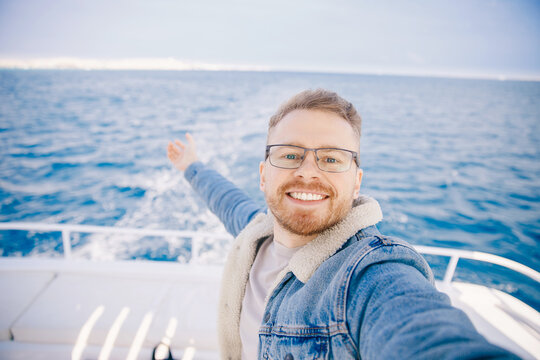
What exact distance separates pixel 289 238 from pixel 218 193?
1011 mm

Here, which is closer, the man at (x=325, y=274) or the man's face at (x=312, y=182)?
the man at (x=325, y=274)

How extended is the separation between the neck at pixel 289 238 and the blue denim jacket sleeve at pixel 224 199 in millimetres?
523

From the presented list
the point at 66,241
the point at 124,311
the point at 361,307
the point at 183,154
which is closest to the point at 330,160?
the point at 361,307

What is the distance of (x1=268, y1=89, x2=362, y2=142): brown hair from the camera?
117cm

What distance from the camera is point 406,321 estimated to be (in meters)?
0.60

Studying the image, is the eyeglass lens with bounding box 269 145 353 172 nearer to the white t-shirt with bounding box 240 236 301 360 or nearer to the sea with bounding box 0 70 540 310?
the white t-shirt with bounding box 240 236 301 360

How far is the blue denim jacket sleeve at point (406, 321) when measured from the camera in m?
0.52

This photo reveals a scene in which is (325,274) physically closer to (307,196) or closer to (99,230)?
(307,196)

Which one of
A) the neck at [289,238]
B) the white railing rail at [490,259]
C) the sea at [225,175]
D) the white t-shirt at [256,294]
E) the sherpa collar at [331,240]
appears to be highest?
the sherpa collar at [331,240]

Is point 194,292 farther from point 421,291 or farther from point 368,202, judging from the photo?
point 421,291

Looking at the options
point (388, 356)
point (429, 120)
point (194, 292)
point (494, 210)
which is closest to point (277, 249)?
point (388, 356)

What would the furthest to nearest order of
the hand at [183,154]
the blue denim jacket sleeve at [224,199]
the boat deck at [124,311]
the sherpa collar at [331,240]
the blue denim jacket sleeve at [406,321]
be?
1. the hand at [183,154]
2. the boat deck at [124,311]
3. the blue denim jacket sleeve at [224,199]
4. the sherpa collar at [331,240]
5. the blue denim jacket sleeve at [406,321]

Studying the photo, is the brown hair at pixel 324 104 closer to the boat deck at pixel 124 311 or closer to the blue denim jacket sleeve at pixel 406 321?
the blue denim jacket sleeve at pixel 406 321

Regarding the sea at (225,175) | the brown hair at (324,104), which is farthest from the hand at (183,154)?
the sea at (225,175)
